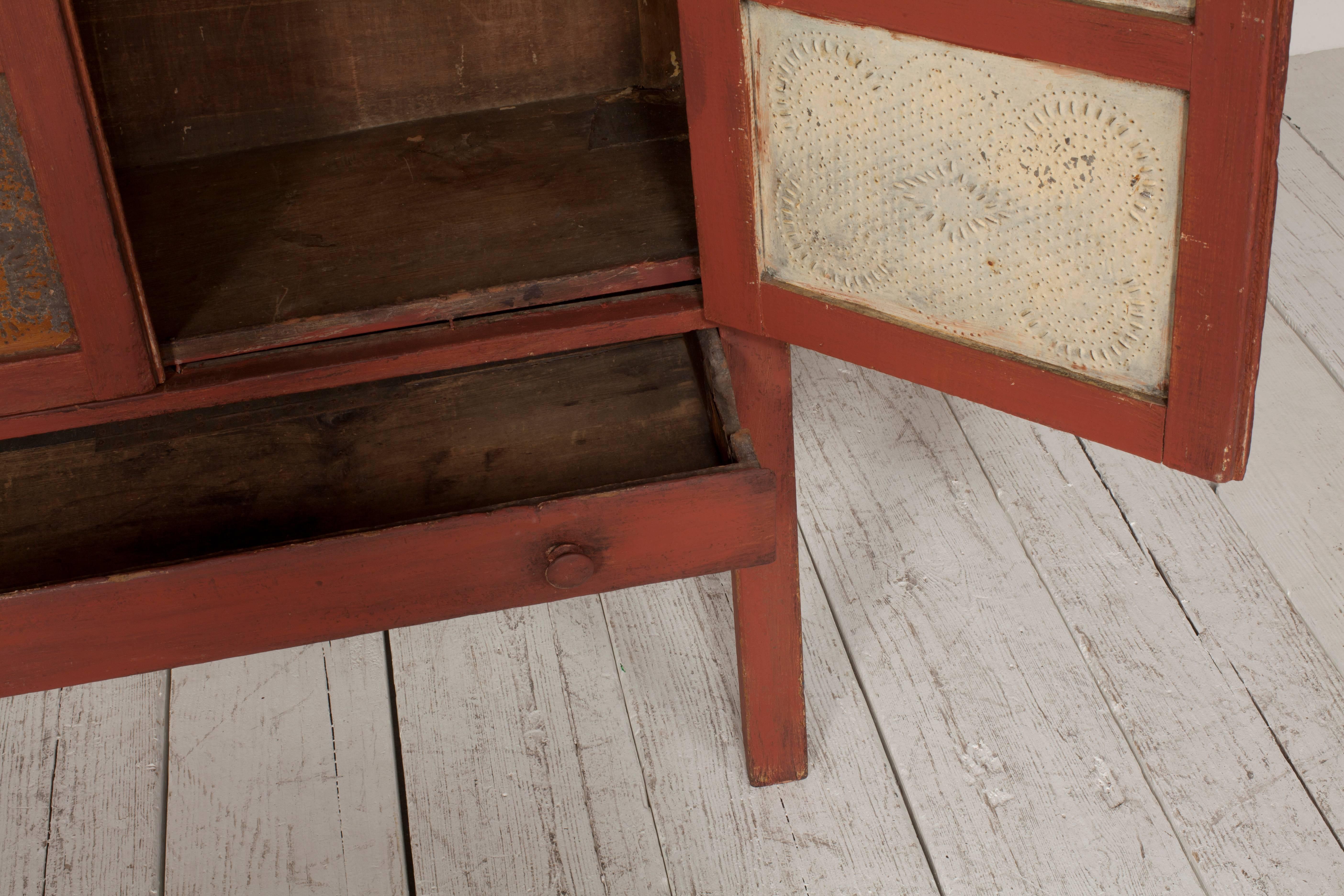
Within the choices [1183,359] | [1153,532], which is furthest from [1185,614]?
[1183,359]

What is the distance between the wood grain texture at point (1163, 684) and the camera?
123 cm

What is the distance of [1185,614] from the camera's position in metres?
1.45

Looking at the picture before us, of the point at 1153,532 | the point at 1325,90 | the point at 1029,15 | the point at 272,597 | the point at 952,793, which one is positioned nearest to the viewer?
the point at 1029,15

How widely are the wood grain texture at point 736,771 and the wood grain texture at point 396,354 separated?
1.50 ft

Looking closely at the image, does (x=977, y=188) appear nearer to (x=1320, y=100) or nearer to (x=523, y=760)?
(x=523, y=760)

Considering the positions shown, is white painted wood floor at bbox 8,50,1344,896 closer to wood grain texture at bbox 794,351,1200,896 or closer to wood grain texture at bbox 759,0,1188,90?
wood grain texture at bbox 794,351,1200,896

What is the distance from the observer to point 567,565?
0.98 metres

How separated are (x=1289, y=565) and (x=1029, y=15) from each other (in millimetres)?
921

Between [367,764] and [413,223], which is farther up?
[413,223]

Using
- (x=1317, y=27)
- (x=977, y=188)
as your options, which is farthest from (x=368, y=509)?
(x=1317, y=27)

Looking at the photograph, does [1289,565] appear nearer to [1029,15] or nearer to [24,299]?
[1029,15]

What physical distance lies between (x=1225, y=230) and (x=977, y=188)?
0.17m

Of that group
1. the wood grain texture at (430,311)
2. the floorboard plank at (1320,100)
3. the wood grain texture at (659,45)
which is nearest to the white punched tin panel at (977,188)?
the wood grain texture at (430,311)

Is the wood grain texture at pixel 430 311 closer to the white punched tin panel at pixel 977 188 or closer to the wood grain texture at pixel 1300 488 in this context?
the white punched tin panel at pixel 977 188
